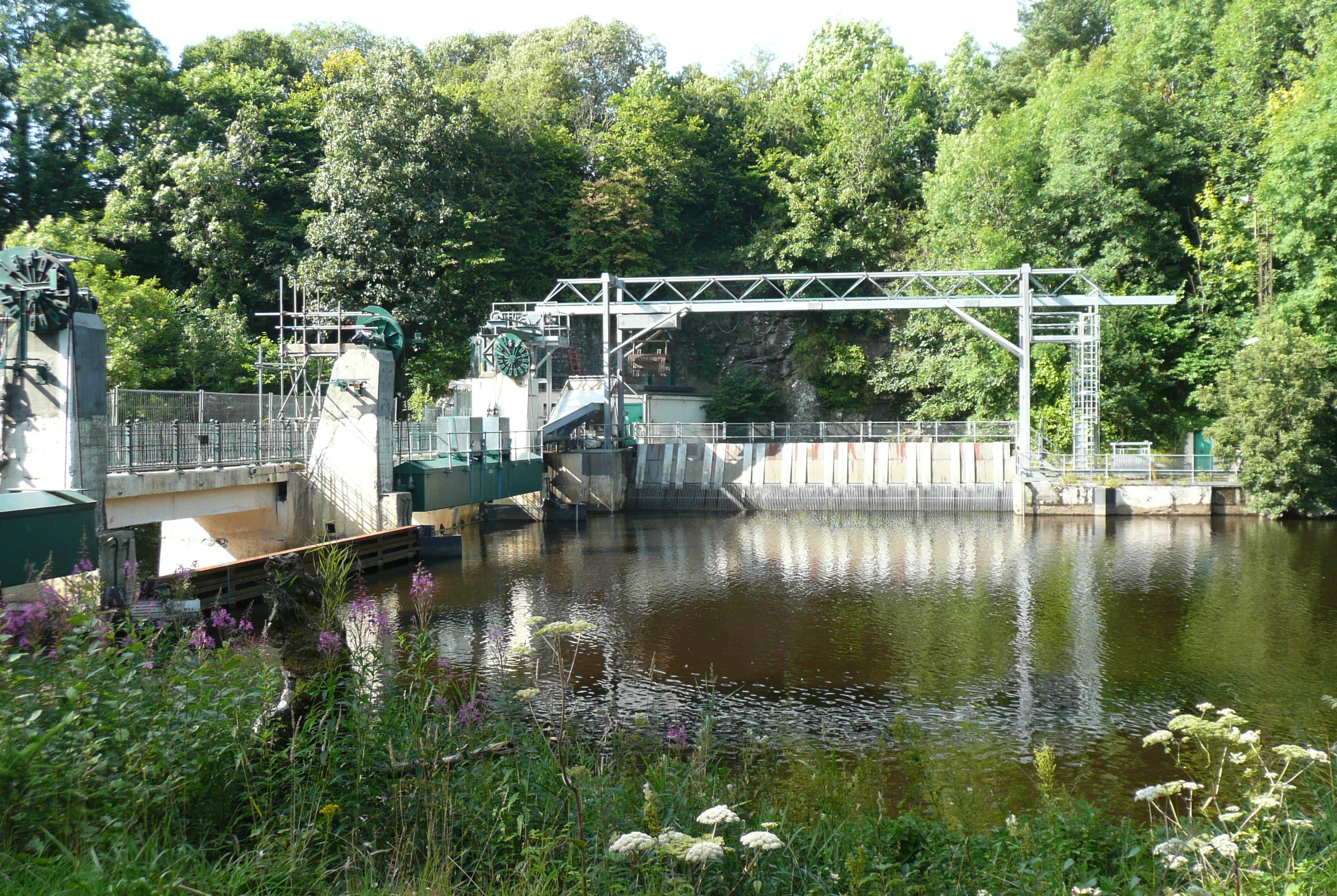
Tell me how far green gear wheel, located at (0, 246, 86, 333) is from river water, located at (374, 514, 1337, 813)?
24.0 feet

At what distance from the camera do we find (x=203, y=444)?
19.2 metres

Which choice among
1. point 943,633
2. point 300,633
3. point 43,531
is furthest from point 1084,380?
point 300,633

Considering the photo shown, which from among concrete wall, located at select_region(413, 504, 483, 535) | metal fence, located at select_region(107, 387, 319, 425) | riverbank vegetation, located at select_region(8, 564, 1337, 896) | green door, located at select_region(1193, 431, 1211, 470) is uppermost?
metal fence, located at select_region(107, 387, 319, 425)

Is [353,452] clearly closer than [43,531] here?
No

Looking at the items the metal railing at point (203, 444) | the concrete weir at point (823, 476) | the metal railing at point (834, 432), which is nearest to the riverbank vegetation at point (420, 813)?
the metal railing at point (203, 444)

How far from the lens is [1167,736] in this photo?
17.3 ft

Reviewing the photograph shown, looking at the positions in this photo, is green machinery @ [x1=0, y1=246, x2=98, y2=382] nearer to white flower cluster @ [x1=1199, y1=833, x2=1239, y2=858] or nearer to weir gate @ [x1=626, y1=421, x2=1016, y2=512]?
white flower cluster @ [x1=1199, y1=833, x2=1239, y2=858]

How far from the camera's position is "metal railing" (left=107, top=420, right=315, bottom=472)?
16922 millimetres

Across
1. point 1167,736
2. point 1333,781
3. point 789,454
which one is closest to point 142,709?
point 1167,736

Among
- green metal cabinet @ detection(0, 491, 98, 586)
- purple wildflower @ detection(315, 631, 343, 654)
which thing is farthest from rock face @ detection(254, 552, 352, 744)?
green metal cabinet @ detection(0, 491, 98, 586)

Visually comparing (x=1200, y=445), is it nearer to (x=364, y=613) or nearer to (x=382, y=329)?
(x=382, y=329)

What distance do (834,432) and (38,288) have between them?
3069cm

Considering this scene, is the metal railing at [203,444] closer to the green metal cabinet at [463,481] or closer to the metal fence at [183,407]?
the metal fence at [183,407]

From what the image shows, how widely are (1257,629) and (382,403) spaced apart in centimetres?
1820
